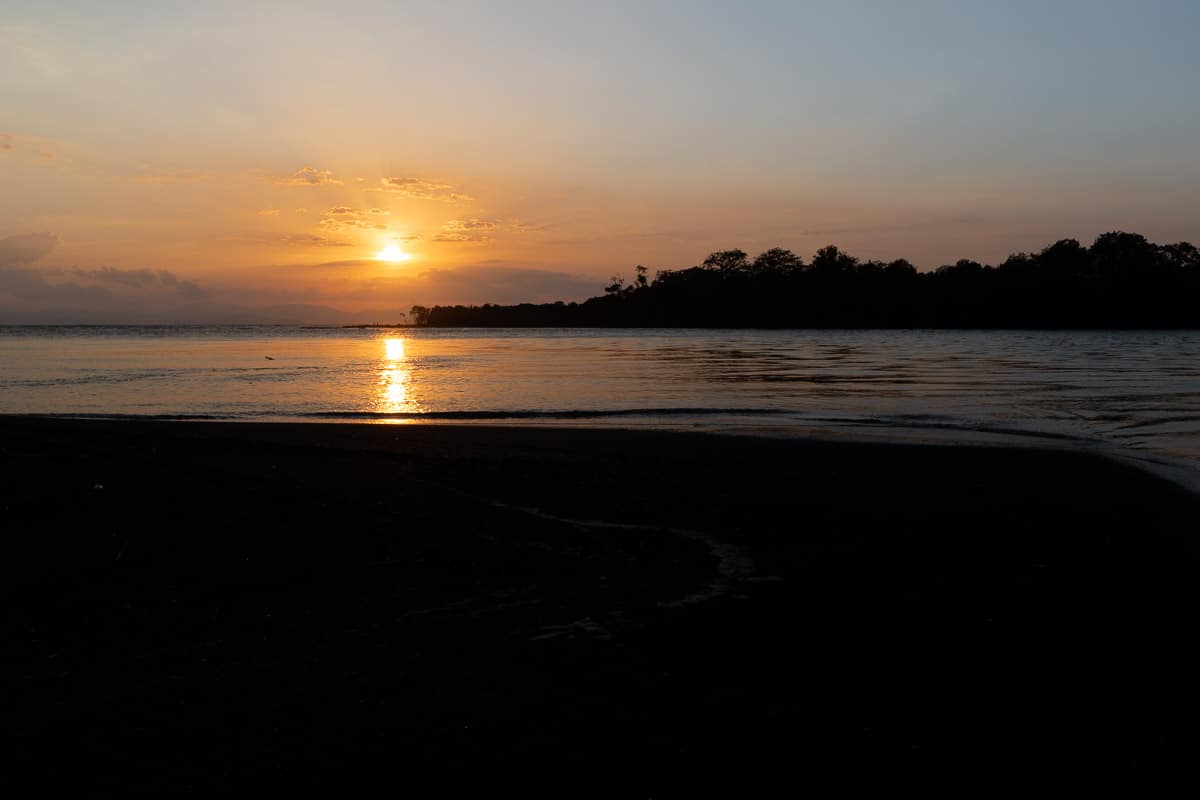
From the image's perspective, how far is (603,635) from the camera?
604cm

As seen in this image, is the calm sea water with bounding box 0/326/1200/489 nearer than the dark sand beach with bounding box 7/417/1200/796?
No

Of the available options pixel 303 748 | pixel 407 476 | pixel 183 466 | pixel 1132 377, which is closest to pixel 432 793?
pixel 303 748

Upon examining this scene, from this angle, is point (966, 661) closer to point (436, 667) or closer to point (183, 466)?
point (436, 667)

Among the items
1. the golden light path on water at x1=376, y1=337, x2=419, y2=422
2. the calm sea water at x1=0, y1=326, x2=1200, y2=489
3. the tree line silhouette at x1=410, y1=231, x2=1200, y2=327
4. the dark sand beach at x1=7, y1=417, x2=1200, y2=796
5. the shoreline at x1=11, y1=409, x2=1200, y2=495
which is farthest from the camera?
the tree line silhouette at x1=410, y1=231, x2=1200, y2=327

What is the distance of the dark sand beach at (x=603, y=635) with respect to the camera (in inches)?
171

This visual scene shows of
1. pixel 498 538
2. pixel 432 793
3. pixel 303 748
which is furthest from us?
pixel 498 538

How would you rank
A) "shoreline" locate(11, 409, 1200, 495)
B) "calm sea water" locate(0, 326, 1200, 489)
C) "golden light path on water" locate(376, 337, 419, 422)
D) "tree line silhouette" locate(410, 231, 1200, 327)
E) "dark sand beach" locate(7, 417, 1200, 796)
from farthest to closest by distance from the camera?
"tree line silhouette" locate(410, 231, 1200, 327) → "golden light path on water" locate(376, 337, 419, 422) → "calm sea water" locate(0, 326, 1200, 489) → "shoreline" locate(11, 409, 1200, 495) → "dark sand beach" locate(7, 417, 1200, 796)

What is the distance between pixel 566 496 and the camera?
1114 centimetres

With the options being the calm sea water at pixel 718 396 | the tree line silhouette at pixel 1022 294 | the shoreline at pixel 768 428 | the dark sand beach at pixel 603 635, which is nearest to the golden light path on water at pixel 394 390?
the calm sea water at pixel 718 396

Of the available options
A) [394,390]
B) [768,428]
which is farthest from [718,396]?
[394,390]

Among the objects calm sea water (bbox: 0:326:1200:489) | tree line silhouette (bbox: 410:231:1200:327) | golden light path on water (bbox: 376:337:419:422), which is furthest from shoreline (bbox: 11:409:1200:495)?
tree line silhouette (bbox: 410:231:1200:327)

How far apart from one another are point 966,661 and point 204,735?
13.4 feet

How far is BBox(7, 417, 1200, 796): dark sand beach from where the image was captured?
435 cm

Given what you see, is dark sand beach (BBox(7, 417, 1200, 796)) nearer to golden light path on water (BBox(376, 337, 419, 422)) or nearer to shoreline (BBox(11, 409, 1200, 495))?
shoreline (BBox(11, 409, 1200, 495))
